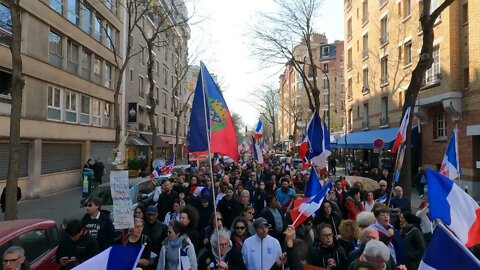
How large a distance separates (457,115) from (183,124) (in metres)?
53.4

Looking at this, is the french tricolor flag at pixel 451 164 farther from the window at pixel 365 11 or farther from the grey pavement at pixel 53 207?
the window at pixel 365 11

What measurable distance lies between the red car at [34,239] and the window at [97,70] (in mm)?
23579

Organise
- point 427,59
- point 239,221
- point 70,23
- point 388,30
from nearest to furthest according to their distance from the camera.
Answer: point 239,221, point 427,59, point 70,23, point 388,30

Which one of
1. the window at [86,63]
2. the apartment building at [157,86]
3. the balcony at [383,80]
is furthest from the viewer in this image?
the apartment building at [157,86]

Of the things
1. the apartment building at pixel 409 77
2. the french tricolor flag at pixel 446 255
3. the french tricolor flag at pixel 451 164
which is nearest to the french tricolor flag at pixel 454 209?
the french tricolor flag at pixel 446 255

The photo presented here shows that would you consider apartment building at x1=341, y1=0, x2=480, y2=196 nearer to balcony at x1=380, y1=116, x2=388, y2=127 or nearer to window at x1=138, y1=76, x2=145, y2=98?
balcony at x1=380, y1=116, x2=388, y2=127

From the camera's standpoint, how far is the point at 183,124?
7038cm

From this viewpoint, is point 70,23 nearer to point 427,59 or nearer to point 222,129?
point 427,59

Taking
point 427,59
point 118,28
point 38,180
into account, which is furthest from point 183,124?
point 427,59

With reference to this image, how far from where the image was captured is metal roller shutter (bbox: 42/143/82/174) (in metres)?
22.2

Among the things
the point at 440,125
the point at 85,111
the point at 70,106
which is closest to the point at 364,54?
the point at 440,125

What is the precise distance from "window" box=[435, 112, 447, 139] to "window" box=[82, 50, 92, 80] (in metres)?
20.8

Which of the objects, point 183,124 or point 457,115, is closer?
point 457,115

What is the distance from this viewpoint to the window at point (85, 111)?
26531 millimetres
